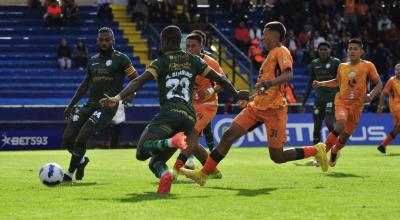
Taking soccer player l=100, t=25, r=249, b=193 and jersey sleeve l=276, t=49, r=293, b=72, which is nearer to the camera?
soccer player l=100, t=25, r=249, b=193

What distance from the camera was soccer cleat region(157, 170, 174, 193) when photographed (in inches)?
480

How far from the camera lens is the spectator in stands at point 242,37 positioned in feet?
130

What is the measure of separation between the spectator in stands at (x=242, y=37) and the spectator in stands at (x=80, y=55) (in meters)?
6.58

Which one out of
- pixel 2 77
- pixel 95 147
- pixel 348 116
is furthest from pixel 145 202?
pixel 2 77

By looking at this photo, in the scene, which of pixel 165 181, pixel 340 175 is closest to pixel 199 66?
pixel 165 181

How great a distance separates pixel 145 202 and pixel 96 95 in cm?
459

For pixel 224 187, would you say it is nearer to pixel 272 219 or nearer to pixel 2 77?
pixel 272 219

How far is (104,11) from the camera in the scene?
1575 inches

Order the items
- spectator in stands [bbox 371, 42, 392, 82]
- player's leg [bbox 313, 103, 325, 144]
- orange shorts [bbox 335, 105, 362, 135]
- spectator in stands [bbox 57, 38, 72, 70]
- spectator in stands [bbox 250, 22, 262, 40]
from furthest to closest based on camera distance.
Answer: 1. spectator in stands [bbox 250, 22, 262, 40]
2. spectator in stands [bbox 371, 42, 392, 82]
3. spectator in stands [bbox 57, 38, 72, 70]
4. player's leg [bbox 313, 103, 325, 144]
5. orange shorts [bbox 335, 105, 362, 135]

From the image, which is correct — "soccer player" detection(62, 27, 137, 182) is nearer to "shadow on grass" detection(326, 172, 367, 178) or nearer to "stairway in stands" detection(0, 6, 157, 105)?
"shadow on grass" detection(326, 172, 367, 178)

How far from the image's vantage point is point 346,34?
135ft

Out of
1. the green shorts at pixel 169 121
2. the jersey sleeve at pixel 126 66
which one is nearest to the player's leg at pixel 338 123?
the jersey sleeve at pixel 126 66

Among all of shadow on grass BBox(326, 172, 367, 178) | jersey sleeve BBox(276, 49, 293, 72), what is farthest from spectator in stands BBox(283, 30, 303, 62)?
jersey sleeve BBox(276, 49, 293, 72)

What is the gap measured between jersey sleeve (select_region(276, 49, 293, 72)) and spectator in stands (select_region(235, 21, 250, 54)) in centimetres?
2568
